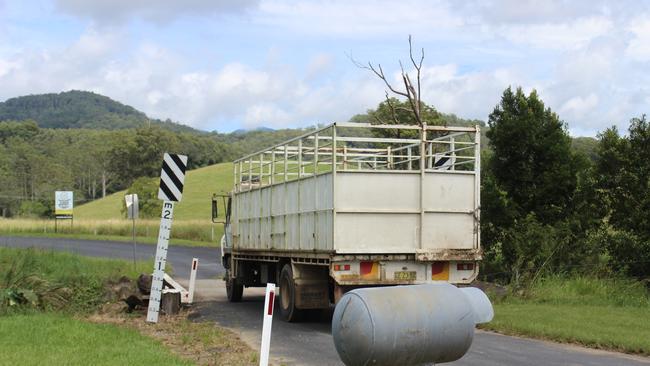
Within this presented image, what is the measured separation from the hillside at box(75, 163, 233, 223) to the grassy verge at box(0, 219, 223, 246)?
19916 millimetres

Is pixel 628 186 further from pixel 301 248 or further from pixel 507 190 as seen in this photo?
pixel 301 248

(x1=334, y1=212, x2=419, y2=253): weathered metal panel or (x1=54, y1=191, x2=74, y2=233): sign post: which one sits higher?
(x1=54, y1=191, x2=74, y2=233): sign post

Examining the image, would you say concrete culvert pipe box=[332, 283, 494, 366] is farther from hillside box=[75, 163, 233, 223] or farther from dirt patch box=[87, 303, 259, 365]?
hillside box=[75, 163, 233, 223]

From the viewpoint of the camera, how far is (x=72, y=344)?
10.8 m

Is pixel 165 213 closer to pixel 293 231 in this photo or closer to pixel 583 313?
pixel 293 231

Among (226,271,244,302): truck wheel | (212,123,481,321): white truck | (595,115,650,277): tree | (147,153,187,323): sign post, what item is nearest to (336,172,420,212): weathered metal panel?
(212,123,481,321): white truck

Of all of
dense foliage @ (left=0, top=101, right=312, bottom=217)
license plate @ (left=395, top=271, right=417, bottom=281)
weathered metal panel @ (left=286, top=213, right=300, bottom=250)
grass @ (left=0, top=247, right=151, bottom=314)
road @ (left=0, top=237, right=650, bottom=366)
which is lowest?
road @ (left=0, top=237, right=650, bottom=366)

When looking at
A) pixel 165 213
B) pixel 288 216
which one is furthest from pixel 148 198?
pixel 165 213

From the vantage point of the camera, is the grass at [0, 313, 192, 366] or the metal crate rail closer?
the grass at [0, 313, 192, 366]

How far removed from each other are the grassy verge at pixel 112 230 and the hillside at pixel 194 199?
1992 cm

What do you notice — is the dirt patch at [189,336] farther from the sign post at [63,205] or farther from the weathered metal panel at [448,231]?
the sign post at [63,205]

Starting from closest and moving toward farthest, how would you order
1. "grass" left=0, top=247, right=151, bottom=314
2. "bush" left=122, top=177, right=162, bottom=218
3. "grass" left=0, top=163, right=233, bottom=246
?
1. "grass" left=0, top=247, right=151, bottom=314
2. "grass" left=0, top=163, right=233, bottom=246
3. "bush" left=122, top=177, right=162, bottom=218

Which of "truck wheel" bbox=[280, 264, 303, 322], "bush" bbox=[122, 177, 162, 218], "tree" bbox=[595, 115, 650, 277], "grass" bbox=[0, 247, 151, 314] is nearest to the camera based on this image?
"truck wheel" bbox=[280, 264, 303, 322]

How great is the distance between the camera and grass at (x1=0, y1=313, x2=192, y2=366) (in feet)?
31.4
